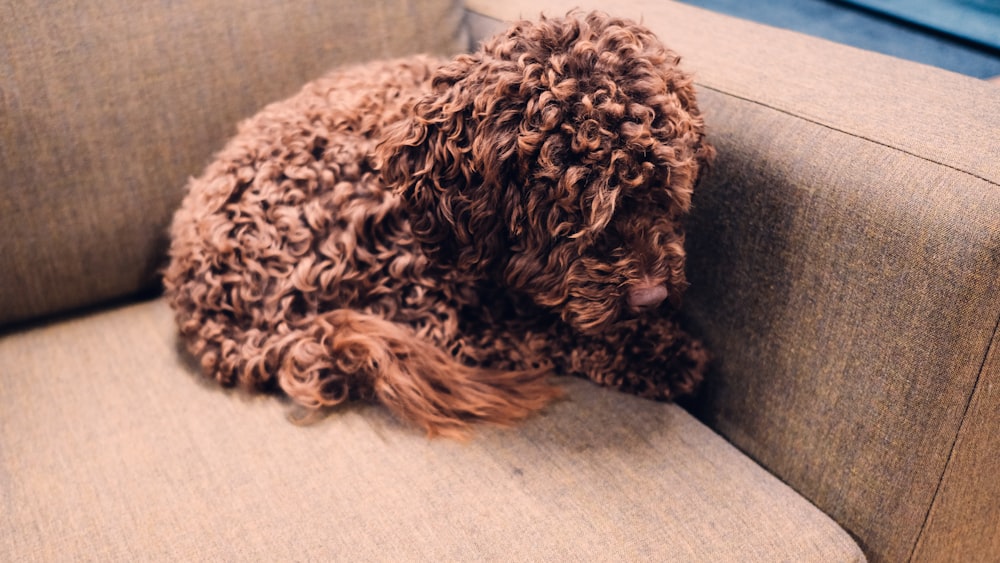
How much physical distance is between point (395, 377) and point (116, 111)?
766mm

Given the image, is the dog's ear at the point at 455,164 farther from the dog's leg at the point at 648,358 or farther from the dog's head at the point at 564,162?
the dog's leg at the point at 648,358

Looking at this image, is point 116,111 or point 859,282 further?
point 116,111

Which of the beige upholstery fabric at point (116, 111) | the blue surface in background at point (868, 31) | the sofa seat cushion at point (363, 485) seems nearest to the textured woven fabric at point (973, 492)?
the sofa seat cushion at point (363, 485)

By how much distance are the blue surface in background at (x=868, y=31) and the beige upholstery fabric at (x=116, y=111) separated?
98 cm

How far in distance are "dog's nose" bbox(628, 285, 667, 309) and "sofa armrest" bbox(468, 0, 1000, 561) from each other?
0.21 m

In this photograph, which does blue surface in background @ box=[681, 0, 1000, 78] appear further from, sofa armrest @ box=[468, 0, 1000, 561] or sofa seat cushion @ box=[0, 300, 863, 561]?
sofa seat cushion @ box=[0, 300, 863, 561]

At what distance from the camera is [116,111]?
144 cm

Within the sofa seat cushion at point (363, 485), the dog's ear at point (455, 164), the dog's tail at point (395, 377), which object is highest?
the dog's ear at point (455, 164)

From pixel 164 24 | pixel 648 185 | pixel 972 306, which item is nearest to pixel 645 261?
pixel 648 185

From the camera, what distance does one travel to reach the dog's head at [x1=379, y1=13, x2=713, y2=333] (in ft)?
3.26

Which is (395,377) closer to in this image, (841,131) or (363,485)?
(363,485)

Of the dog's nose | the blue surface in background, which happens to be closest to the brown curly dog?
the dog's nose

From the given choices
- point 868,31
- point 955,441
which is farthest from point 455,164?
point 868,31

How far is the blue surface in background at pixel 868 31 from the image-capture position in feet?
5.01
